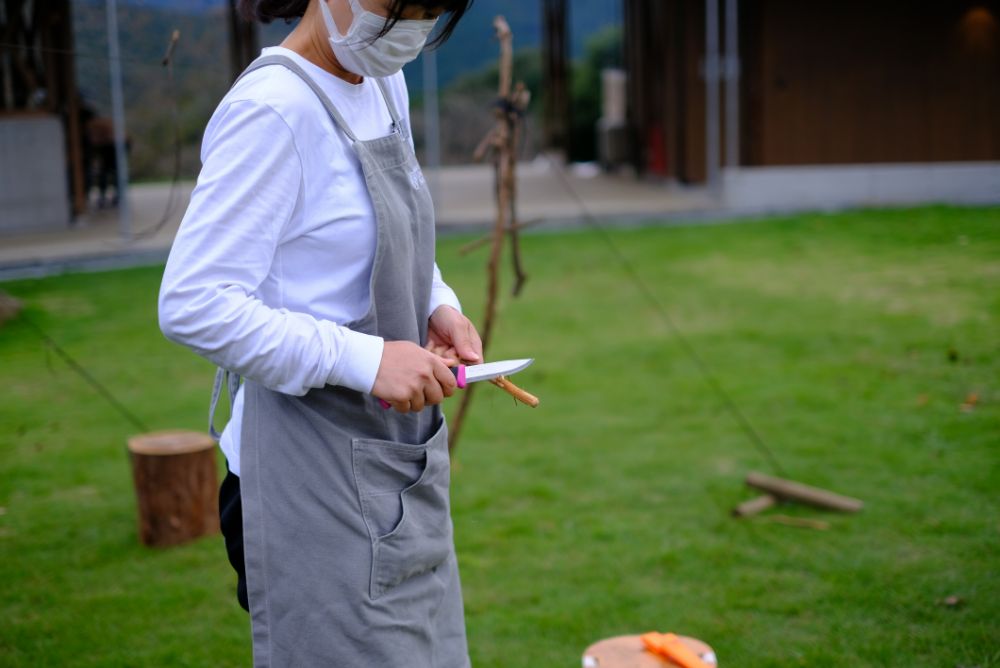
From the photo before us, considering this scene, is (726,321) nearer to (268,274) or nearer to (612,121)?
(268,274)

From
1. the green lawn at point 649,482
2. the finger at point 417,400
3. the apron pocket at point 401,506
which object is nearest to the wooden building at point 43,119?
the green lawn at point 649,482

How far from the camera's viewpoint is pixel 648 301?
7773 millimetres

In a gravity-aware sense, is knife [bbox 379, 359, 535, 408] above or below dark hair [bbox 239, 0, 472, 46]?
below

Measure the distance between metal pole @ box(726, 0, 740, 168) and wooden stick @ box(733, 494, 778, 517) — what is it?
836 cm

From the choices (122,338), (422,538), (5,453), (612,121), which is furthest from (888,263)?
(612,121)

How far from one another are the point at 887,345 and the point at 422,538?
5082 mm

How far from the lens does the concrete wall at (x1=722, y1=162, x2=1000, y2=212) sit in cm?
1157

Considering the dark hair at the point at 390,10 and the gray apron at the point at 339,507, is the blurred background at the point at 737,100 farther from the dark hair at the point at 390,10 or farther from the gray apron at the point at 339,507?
the gray apron at the point at 339,507

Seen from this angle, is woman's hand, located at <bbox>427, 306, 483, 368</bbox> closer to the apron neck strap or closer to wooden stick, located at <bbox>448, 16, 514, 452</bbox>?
the apron neck strap

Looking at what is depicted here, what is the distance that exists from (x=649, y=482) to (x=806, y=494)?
0.66m

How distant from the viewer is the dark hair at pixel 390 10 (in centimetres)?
138

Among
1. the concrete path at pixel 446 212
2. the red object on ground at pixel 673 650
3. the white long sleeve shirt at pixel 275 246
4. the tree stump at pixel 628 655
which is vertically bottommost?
the concrete path at pixel 446 212

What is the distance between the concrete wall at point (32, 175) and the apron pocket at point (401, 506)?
8138mm

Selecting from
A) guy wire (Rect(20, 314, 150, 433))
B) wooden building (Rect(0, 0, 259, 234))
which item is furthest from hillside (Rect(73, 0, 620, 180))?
guy wire (Rect(20, 314, 150, 433))
